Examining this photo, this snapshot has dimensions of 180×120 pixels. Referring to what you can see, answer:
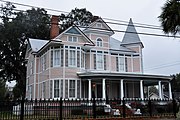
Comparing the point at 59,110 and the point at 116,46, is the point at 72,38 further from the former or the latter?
the point at 59,110

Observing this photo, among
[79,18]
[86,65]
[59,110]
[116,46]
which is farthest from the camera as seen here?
[79,18]

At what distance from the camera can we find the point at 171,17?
13586mm

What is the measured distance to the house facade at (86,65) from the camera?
85.7 ft

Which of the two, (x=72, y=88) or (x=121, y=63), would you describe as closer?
(x=72, y=88)

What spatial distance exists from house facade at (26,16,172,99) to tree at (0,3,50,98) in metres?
7.75

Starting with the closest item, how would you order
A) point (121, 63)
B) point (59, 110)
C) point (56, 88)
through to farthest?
point (59, 110)
point (56, 88)
point (121, 63)

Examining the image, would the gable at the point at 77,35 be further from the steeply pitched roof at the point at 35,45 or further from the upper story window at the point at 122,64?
the steeply pitched roof at the point at 35,45

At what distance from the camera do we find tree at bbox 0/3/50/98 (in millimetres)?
41250

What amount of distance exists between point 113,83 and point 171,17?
17.9 metres

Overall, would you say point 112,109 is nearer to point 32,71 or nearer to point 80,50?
point 80,50

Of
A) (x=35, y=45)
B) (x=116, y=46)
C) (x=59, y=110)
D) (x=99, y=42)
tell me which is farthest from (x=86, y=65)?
(x=59, y=110)

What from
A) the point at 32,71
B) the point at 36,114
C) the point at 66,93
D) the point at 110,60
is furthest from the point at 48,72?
the point at 36,114

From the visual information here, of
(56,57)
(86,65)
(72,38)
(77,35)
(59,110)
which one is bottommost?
(59,110)

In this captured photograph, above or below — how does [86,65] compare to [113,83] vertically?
above
